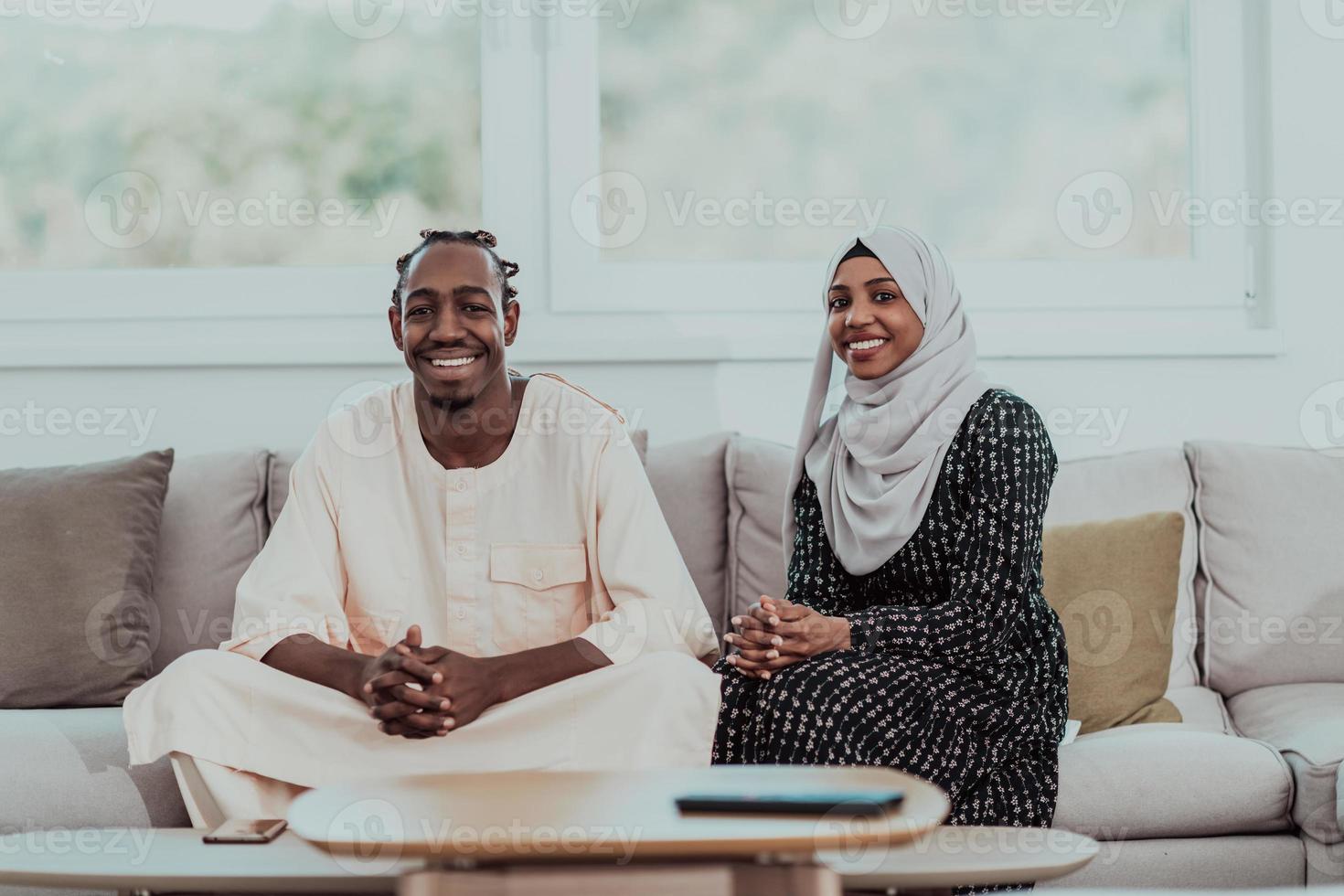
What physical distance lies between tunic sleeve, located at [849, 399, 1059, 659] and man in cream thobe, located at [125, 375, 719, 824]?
0.33 metres

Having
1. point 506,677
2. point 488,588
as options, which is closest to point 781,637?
point 506,677

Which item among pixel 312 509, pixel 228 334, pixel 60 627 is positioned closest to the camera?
pixel 312 509

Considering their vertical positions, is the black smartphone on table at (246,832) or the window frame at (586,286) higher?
the window frame at (586,286)

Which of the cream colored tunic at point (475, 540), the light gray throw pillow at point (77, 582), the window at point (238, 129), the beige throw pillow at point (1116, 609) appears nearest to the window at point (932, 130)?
the window at point (238, 129)

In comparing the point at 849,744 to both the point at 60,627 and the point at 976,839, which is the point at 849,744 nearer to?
the point at 976,839

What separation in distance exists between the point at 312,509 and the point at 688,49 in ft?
5.40

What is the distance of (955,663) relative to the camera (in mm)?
2045

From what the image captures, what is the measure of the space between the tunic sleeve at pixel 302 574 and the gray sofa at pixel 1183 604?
10.7 inches

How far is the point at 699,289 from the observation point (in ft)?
10.3

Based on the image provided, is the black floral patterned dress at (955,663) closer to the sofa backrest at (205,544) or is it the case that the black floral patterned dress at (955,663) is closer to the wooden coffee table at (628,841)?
the wooden coffee table at (628,841)

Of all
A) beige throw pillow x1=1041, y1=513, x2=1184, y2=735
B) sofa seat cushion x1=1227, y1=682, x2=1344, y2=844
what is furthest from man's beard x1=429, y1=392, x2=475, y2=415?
sofa seat cushion x1=1227, y1=682, x2=1344, y2=844

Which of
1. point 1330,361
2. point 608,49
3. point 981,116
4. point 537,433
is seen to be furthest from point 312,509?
point 1330,361

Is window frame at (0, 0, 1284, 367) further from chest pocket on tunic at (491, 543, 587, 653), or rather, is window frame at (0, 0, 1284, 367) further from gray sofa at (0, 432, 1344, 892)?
chest pocket on tunic at (491, 543, 587, 653)

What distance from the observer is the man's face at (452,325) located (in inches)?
86.0
